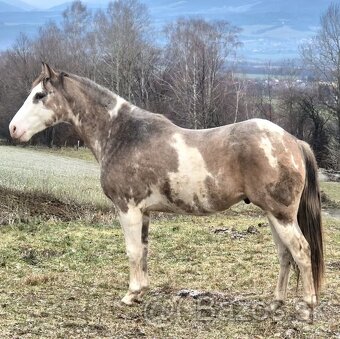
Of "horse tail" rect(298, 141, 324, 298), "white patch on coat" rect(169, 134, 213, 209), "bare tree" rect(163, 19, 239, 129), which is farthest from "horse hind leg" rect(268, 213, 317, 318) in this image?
"bare tree" rect(163, 19, 239, 129)

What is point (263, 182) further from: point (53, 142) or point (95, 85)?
point (53, 142)

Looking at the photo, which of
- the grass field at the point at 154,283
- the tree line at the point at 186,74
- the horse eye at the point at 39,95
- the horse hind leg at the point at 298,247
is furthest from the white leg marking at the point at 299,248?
the tree line at the point at 186,74

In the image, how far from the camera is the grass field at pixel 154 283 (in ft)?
17.3

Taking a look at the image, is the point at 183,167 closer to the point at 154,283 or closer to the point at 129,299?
the point at 129,299

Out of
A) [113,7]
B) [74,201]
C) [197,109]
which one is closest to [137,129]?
[74,201]

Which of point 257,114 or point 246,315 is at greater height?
point 246,315

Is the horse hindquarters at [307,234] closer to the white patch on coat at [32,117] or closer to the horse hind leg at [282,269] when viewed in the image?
the horse hind leg at [282,269]

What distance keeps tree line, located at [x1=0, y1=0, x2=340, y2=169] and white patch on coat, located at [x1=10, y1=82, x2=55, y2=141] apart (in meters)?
41.4

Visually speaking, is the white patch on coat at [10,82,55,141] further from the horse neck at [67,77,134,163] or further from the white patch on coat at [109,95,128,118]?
the white patch on coat at [109,95,128,118]

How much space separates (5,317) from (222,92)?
4929 centimetres

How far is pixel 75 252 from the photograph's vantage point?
8711mm

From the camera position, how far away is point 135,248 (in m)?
5.98

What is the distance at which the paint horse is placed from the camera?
531 centimetres

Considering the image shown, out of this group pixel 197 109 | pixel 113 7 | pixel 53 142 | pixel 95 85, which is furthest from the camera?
pixel 113 7
